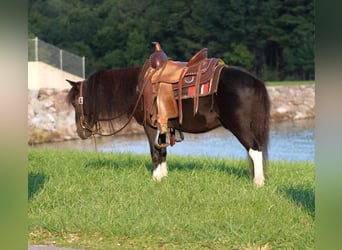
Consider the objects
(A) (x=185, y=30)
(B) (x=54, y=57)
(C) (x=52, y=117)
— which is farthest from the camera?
(A) (x=185, y=30)

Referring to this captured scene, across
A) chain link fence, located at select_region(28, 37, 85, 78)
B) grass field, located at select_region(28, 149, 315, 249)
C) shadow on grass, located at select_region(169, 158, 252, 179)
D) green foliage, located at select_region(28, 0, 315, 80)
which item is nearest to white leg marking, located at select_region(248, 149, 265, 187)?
grass field, located at select_region(28, 149, 315, 249)

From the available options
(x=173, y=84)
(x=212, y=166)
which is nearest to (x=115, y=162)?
(x=212, y=166)

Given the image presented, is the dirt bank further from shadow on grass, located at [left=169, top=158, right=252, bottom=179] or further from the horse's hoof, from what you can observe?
the horse's hoof

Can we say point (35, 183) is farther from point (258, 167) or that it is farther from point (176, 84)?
point (258, 167)

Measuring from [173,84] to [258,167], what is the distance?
1309 mm

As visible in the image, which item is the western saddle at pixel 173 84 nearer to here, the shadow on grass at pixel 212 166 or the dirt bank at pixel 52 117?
the shadow on grass at pixel 212 166

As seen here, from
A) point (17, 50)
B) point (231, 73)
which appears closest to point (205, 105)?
point (231, 73)

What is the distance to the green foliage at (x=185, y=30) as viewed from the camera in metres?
36.3

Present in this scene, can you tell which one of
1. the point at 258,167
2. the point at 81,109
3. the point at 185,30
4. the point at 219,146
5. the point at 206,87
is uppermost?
the point at 185,30

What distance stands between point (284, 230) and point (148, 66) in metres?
3.17

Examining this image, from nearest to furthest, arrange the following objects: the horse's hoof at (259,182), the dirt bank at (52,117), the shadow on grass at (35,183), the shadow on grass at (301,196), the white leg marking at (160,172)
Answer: the shadow on grass at (301,196), the shadow on grass at (35,183), the horse's hoof at (259,182), the white leg marking at (160,172), the dirt bank at (52,117)

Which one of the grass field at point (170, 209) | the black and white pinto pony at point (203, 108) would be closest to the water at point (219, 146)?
the black and white pinto pony at point (203, 108)

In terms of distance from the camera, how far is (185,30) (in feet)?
127

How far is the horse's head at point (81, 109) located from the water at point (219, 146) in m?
4.24
